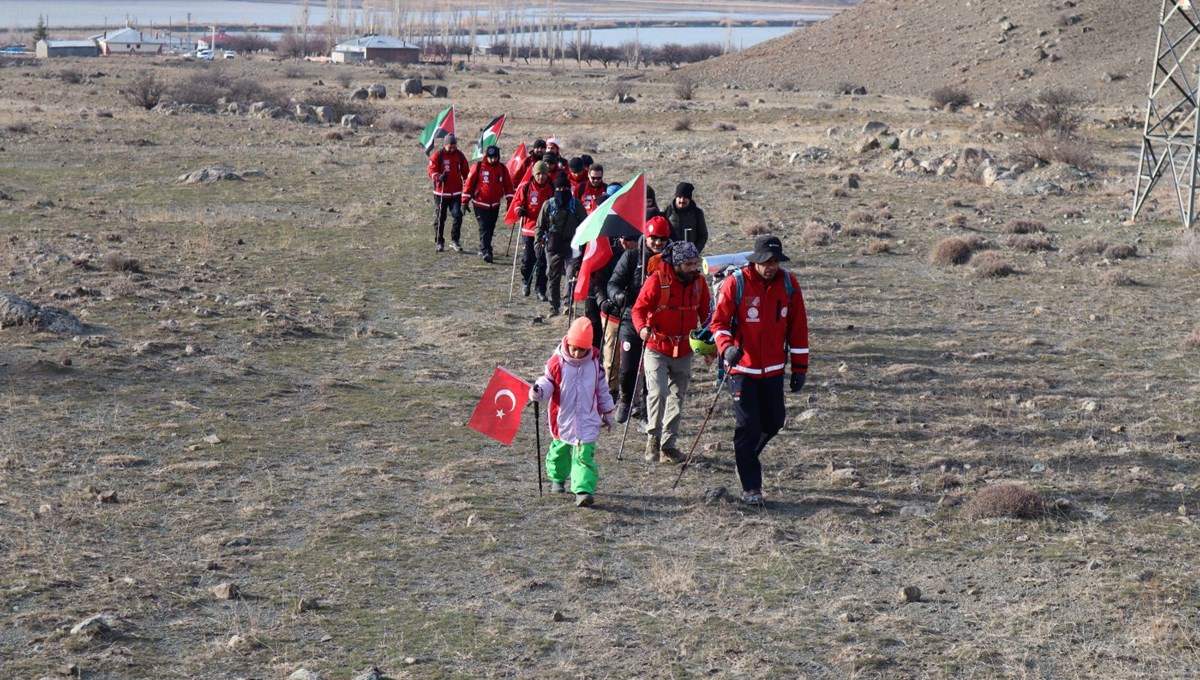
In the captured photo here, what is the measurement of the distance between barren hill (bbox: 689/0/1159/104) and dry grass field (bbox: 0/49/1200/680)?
44770 millimetres

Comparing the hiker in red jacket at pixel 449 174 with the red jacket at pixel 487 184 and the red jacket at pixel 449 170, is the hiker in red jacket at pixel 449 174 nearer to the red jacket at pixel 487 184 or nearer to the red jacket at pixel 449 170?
the red jacket at pixel 449 170

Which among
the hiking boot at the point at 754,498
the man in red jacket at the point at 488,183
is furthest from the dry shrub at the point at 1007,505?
the man in red jacket at the point at 488,183

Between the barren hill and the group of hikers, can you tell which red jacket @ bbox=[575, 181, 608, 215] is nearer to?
the group of hikers

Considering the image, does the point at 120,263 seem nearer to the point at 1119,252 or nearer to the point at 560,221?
the point at 560,221

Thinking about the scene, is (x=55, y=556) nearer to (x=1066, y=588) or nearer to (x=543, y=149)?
(x=1066, y=588)

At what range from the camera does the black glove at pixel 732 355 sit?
29.7 ft

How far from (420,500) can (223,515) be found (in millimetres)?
1439

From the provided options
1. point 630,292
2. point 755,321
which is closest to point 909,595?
point 755,321

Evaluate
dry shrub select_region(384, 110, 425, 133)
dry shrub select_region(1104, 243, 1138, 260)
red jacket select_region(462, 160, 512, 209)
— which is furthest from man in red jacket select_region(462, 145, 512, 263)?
dry shrub select_region(384, 110, 425, 133)

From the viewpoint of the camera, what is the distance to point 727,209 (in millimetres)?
26281

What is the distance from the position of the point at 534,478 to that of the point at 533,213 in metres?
7.26

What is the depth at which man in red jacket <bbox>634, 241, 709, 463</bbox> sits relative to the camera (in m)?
10.3

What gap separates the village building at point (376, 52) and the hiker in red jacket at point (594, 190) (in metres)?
99.5

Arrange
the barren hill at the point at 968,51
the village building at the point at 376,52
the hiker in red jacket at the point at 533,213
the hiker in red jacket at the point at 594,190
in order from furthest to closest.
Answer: the village building at the point at 376,52
the barren hill at the point at 968,51
the hiker in red jacket at the point at 533,213
the hiker in red jacket at the point at 594,190
